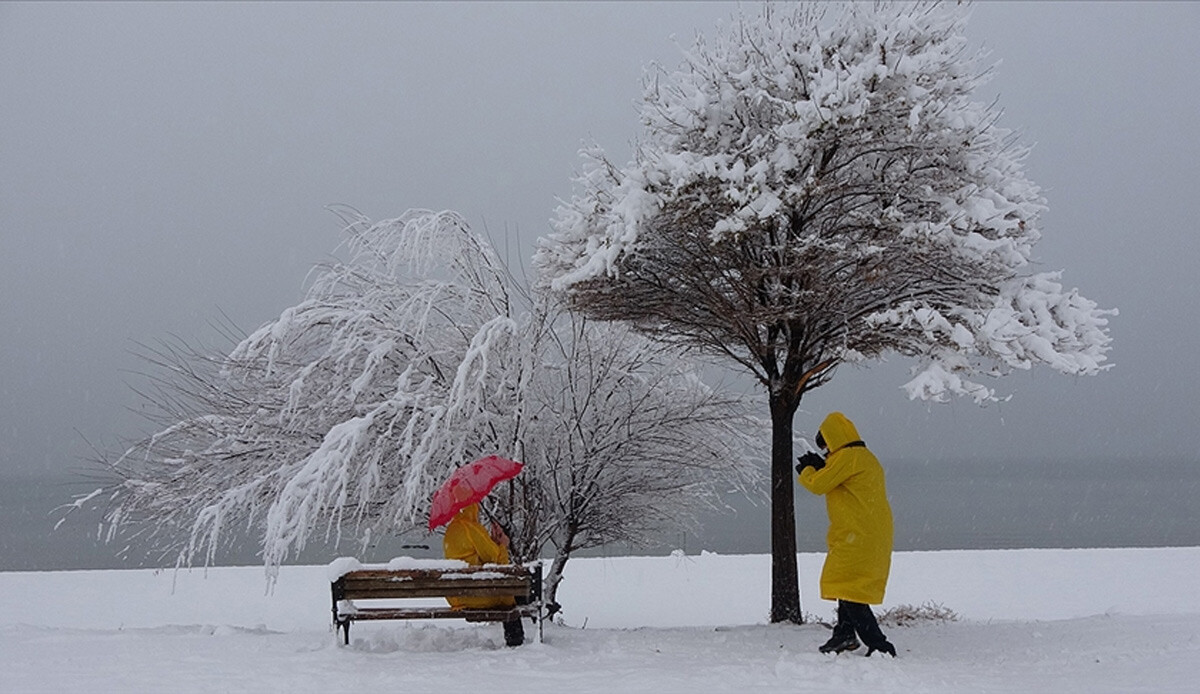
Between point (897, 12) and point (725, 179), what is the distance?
2.43m

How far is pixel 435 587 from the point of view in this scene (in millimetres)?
7535

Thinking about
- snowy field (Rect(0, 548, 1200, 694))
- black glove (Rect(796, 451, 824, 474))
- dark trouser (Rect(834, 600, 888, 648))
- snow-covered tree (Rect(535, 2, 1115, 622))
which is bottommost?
snowy field (Rect(0, 548, 1200, 694))

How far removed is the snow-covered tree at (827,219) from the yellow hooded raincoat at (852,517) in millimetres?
1128

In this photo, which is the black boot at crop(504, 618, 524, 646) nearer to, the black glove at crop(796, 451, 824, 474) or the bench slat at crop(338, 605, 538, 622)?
the bench slat at crop(338, 605, 538, 622)

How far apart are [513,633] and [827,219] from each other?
4890 millimetres

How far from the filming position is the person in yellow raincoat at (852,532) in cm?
710

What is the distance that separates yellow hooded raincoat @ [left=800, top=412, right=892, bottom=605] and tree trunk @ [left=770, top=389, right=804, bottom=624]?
103 inches

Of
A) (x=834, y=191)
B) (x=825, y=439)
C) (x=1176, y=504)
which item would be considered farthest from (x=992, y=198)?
(x=1176, y=504)

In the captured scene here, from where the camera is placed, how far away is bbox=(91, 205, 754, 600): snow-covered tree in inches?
379

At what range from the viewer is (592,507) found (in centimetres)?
1101

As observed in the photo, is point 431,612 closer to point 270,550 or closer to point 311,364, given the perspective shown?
point 270,550

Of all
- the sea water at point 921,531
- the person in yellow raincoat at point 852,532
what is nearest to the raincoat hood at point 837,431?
the person in yellow raincoat at point 852,532

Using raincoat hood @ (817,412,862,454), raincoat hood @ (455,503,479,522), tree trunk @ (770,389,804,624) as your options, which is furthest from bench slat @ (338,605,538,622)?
tree trunk @ (770,389,804,624)

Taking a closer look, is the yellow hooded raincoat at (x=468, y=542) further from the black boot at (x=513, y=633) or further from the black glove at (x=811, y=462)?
the black glove at (x=811, y=462)
